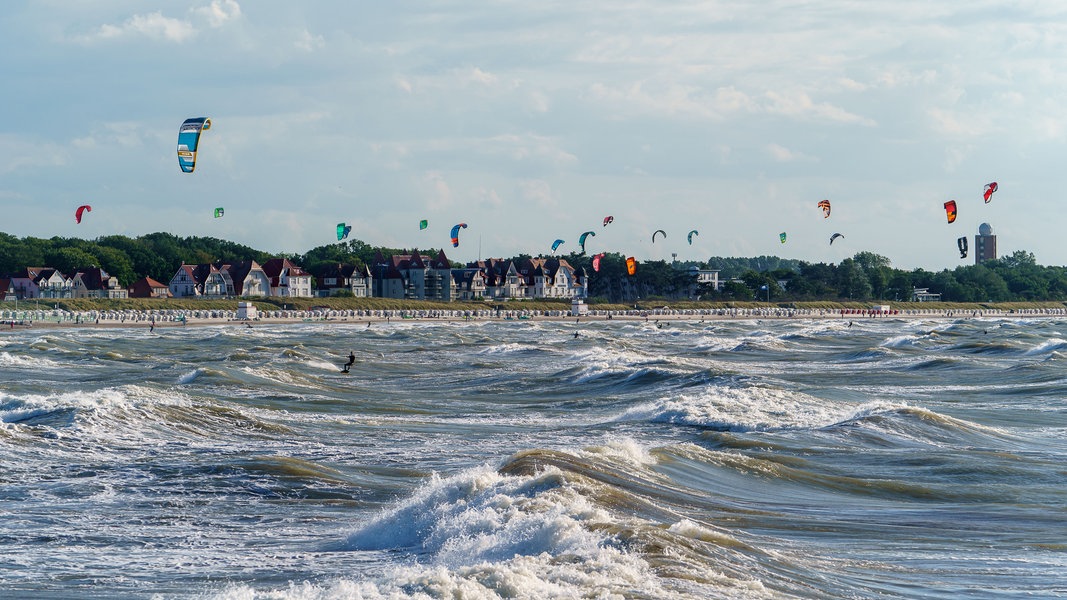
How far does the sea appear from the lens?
31.0ft

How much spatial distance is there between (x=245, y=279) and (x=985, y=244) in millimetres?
128789

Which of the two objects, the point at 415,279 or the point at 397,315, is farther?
the point at 415,279

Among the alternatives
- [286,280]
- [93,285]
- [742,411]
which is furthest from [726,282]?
[742,411]

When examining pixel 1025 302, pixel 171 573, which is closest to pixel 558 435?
pixel 171 573

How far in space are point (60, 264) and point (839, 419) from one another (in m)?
98.6

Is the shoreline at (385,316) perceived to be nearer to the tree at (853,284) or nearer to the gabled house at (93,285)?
the tree at (853,284)

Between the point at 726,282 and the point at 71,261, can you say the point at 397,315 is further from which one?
the point at 726,282

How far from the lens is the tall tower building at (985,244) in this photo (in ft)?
610

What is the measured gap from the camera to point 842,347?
1956 inches

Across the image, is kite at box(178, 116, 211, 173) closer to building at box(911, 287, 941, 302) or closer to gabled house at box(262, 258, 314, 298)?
gabled house at box(262, 258, 314, 298)

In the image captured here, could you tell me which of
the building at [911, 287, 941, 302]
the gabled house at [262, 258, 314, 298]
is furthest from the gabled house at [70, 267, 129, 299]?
the building at [911, 287, 941, 302]

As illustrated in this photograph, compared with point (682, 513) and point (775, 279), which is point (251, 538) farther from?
point (775, 279)

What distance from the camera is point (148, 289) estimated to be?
340ft

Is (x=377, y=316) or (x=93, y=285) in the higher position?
(x=93, y=285)
